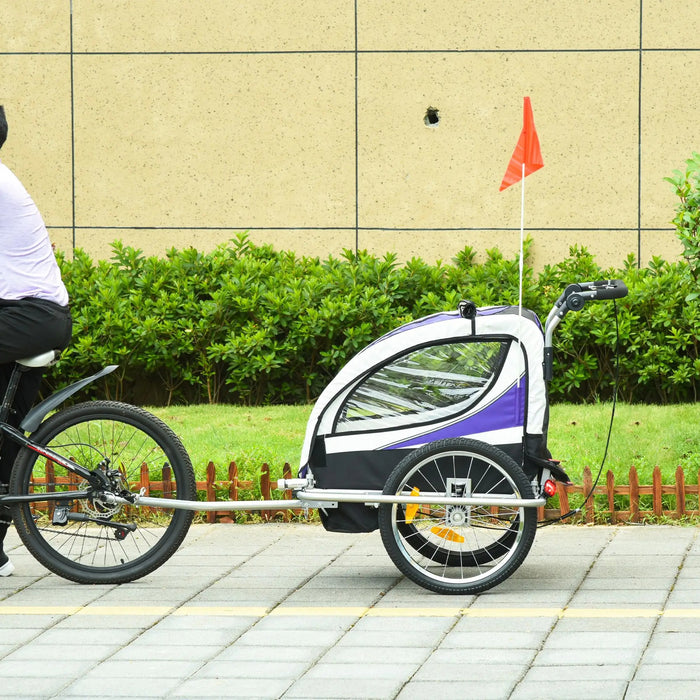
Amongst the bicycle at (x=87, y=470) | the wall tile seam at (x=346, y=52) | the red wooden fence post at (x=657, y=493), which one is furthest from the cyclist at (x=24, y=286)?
the wall tile seam at (x=346, y=52)

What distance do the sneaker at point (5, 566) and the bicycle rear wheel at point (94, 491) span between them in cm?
21

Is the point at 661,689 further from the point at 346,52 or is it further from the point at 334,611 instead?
the point at 346,52

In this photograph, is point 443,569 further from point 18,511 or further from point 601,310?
point 601,310

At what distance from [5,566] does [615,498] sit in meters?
3.03

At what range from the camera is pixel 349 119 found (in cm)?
1044

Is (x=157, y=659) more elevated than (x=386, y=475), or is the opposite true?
(x=386, y=475)

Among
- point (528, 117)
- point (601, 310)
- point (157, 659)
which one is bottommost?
point (157, 659)

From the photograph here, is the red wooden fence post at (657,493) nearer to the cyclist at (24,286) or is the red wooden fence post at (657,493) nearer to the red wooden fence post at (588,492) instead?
the red wooden fence post at (588,492)

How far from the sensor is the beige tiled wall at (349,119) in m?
10.3

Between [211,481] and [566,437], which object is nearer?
[211,481]

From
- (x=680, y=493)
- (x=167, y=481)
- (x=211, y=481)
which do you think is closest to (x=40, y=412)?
(x=167, y=481)

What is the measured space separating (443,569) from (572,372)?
4.23 metres

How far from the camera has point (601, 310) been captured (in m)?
9.28

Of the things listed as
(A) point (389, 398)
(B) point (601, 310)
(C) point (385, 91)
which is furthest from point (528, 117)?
(C) point (385, 91)
